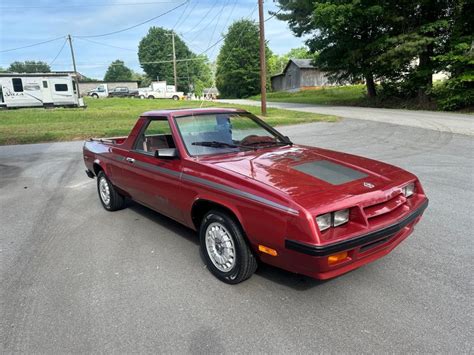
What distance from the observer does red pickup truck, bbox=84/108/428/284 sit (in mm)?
2719

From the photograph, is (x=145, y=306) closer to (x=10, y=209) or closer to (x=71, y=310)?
(x=71, y=310)

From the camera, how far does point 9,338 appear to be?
273 cm

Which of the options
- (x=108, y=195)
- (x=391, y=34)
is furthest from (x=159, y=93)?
(x=108, y=195)

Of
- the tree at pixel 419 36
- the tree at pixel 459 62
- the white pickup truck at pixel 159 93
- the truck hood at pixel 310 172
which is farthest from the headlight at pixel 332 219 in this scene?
the white pickup truck at pixel 159 93

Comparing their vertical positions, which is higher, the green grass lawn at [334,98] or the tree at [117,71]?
the tree at [117,71]

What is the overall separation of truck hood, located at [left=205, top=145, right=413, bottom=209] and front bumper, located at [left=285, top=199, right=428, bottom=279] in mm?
330

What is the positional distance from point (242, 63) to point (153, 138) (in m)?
61.0

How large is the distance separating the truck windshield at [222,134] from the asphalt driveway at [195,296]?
3.85ft

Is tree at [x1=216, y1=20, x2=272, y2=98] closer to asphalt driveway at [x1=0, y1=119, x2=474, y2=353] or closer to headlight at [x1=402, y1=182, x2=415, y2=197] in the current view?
asphalt driveway at [x1=0, y1=119, x2=474, y2=353]

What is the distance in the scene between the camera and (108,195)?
5.55 metres

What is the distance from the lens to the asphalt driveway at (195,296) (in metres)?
2.61

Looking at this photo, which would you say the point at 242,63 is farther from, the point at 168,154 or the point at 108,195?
the point at 168,154

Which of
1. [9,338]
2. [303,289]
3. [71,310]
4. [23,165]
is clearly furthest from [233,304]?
[23,165]

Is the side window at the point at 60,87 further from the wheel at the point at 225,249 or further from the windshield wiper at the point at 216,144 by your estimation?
the wheel at the point at 225,249
